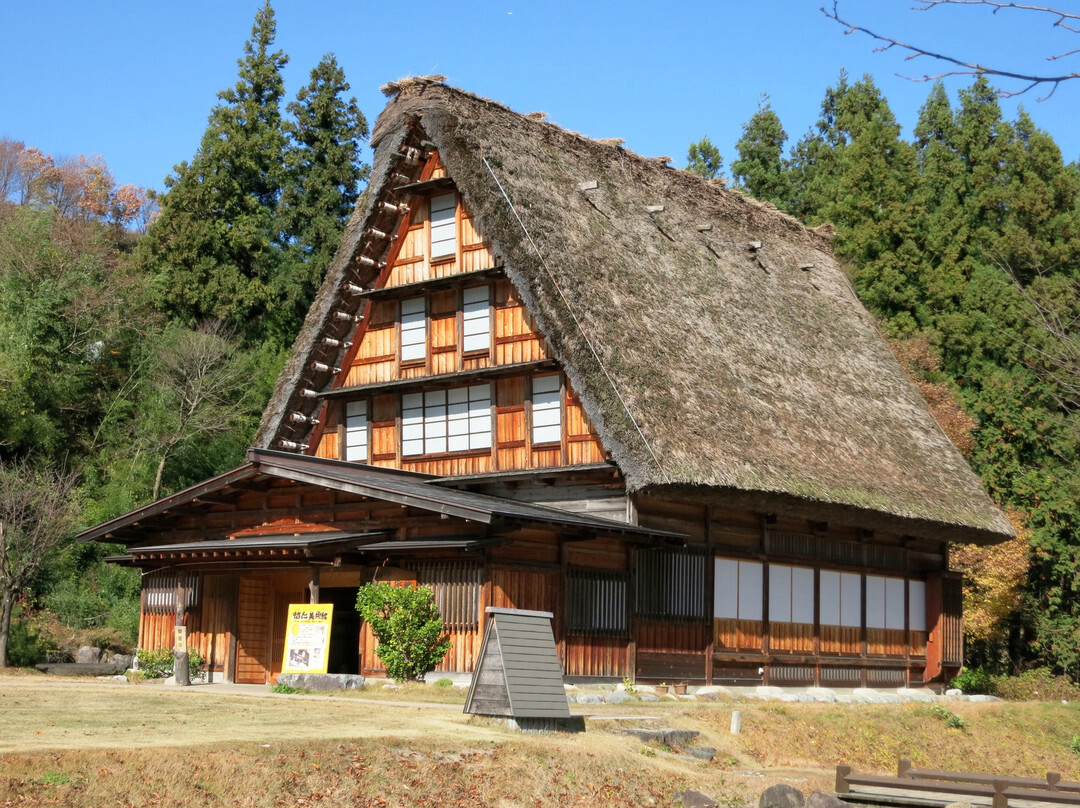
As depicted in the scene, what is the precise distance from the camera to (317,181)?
46.4 m

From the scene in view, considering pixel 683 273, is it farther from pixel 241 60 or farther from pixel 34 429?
pixel 241 60

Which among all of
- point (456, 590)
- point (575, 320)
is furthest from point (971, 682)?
point (456, 590)

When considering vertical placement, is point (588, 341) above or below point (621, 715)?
above

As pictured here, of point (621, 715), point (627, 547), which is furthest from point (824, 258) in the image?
point (621, 715)

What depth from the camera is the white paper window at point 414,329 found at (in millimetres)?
25422

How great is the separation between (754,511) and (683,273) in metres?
5.92

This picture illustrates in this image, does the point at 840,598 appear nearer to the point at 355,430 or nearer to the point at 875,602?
the point at 875,602

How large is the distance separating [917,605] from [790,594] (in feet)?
17.9

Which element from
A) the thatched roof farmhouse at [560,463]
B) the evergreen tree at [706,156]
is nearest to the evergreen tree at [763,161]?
the evergreen tree at [706,156]

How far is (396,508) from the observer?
2138 centimetres

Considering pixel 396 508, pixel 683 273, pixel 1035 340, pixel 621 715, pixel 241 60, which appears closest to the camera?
pixel 621 715

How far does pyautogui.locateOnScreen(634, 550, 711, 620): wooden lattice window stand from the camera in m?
22.5

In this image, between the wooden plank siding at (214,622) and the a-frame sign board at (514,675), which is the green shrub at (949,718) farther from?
the wooden plank siding at (214,622)

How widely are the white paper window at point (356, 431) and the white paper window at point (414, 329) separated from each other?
166cm
